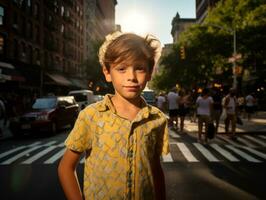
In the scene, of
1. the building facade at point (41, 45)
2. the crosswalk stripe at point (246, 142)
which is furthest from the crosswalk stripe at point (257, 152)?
the building facade at point (41, 45)

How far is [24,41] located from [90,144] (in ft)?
117

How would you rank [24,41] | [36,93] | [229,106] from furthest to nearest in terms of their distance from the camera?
1. [36,93]
2. [24,41]
3. [229,106]

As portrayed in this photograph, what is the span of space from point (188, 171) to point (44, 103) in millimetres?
10594

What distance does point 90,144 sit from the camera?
189 cm

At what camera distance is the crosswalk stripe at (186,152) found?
29.4 feet

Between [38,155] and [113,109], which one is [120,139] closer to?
[113,109]

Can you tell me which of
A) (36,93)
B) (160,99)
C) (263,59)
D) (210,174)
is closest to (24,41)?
(36,93)

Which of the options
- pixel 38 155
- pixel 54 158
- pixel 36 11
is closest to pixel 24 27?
pixel 36 11

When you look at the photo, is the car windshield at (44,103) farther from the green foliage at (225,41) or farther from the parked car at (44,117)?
the green foliage at (225,41)

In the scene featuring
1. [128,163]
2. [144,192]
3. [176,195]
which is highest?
[128,163]

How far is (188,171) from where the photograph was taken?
24.6ft

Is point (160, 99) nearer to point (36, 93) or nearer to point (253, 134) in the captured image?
point (253, 134)

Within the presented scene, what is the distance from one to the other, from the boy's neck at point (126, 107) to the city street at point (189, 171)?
3.97 meters

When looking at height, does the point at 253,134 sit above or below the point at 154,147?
below
